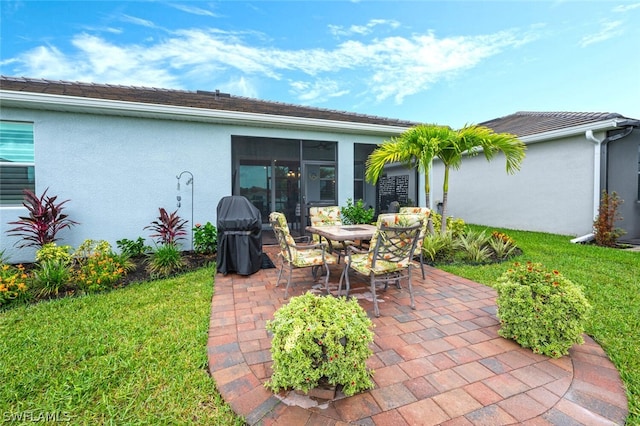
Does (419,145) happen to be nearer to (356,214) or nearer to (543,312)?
(356,214)

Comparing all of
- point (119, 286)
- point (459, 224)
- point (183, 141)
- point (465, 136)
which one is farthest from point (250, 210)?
point (459, 224)

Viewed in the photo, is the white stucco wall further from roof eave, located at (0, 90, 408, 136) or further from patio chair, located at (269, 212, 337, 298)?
patio chair, located at (269, 212, 337, 298)

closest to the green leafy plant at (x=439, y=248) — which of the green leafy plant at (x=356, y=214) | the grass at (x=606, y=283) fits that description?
the grass at (x=606, y=283)

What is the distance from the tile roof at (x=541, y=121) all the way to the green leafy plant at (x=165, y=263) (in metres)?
9.93

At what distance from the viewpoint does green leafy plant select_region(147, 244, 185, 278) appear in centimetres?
450

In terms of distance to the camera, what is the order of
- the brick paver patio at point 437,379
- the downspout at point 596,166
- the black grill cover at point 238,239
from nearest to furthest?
1. the brick paver patio at point 437,379
2. the black grill cover at point 238,239
3. the downspout at point 596,166

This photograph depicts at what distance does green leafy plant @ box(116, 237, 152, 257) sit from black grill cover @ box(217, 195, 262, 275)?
81.4 inches

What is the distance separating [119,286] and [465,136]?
6.66m

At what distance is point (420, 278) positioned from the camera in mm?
4250

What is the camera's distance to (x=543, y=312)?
220 cm

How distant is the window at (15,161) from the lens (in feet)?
16.3

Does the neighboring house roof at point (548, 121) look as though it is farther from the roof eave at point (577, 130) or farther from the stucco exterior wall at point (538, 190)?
the stucco exterior wall at point (538, 190)

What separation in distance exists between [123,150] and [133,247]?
2.02m

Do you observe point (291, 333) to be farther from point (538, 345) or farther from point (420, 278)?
point (420, 278)
